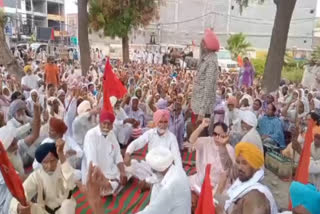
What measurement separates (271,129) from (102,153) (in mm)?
2875

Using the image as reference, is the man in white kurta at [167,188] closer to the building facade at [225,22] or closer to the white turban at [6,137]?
the white turban at [6,137]

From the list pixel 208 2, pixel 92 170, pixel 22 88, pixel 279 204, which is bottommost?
pixel 279 204

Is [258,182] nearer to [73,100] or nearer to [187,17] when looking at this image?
[73,100]

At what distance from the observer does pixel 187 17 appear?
3142cm

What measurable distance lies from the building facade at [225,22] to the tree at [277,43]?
18.9 m

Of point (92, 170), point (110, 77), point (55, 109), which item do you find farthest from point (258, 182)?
point (55, 109)

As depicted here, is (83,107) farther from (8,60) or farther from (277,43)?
(277,43)

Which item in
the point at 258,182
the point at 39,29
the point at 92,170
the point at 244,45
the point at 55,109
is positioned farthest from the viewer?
the point at 39,29

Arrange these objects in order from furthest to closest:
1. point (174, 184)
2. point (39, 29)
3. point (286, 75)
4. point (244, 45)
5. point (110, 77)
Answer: point (39, 29) < point (244, 45) < point (286, 75) < point (110, 77) < point (174, 184)

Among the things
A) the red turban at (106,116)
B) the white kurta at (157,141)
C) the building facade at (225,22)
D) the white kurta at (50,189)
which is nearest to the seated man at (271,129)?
the white kurta at (157,141)

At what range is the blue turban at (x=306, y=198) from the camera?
6.09 ft

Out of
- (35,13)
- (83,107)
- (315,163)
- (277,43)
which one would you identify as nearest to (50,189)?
(83,107)

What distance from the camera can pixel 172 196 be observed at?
2572 mm

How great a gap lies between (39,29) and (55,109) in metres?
25.9
